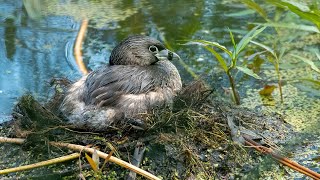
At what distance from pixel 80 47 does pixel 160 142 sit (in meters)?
2.70

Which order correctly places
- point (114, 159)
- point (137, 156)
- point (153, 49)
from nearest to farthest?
point (114, 159), point (137, 156), point (153, 49)

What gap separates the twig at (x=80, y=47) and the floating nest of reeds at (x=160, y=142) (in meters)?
1.52

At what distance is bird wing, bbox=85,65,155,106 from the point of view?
4784 millimetres

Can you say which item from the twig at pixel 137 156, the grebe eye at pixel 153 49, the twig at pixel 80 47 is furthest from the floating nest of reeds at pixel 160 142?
the twig at pixel 80 47

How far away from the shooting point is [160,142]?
455 centimetres

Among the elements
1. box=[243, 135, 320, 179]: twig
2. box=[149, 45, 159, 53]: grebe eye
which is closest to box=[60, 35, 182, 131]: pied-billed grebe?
box=[149, 45, 159, 53]: grebe eye

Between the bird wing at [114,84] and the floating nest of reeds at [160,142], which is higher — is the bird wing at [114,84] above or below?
above

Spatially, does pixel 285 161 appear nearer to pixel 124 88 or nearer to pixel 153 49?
pixel 124 88

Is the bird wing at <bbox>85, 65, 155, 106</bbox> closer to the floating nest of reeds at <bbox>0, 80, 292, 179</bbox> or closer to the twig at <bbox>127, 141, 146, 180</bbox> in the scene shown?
the floating nest of reeds at <bbox>0, 80, 292, 179</bbox>

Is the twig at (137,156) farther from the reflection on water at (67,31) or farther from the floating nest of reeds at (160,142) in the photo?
the reflection on water at (67,31)

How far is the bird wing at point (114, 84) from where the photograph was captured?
188 inches

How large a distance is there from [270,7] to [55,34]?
2.58 meters

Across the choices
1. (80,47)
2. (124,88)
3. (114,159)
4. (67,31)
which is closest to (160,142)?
(114,159)

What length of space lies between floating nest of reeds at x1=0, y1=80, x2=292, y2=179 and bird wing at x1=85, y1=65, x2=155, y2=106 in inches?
8.9
